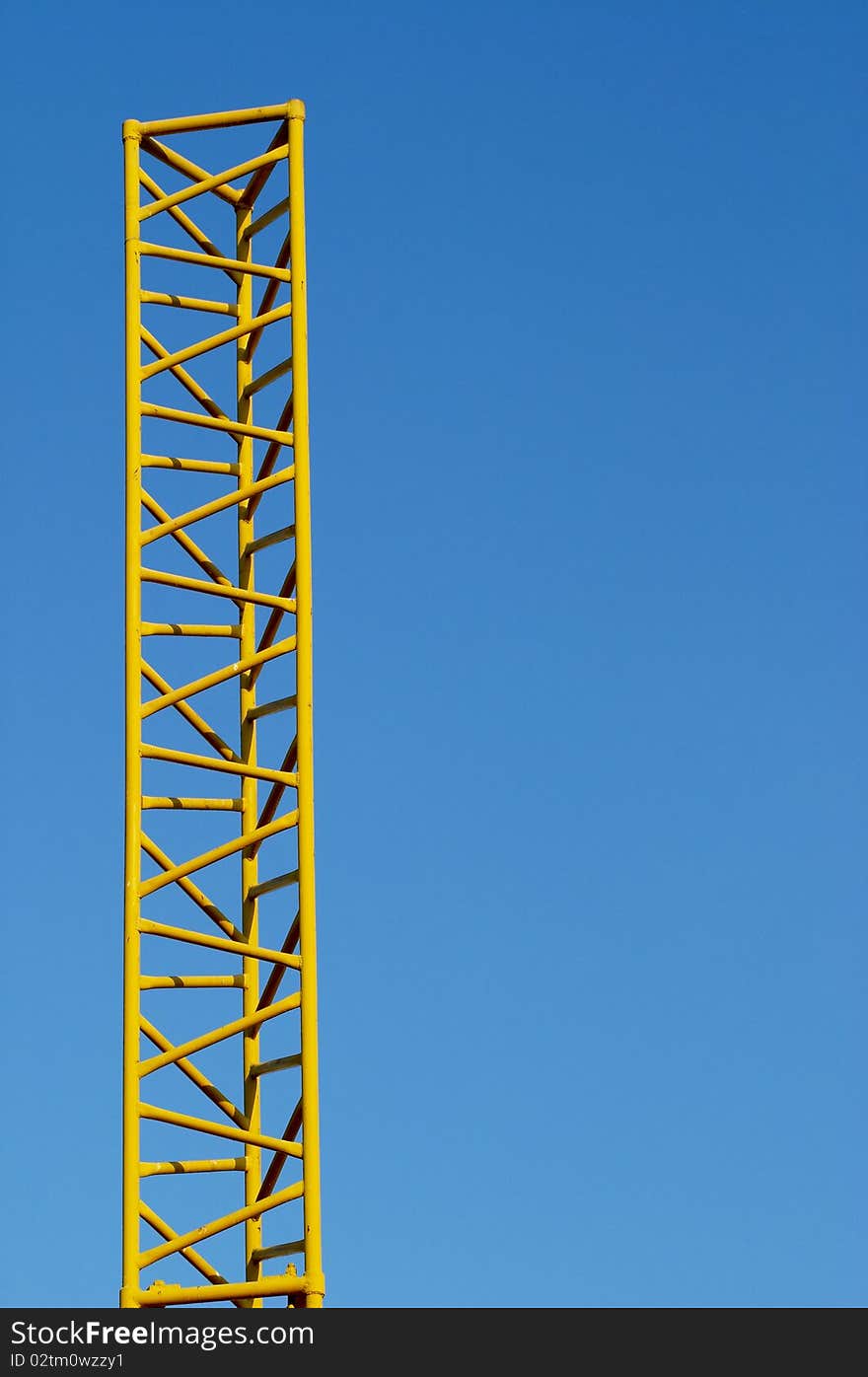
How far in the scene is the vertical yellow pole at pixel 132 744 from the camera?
712 inches

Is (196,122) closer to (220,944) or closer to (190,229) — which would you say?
(190,229)

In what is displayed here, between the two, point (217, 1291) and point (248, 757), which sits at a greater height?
point (248, 757)

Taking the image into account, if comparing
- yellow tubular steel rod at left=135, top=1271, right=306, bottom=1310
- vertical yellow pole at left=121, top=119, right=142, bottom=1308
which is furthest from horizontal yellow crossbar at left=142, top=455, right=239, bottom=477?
yellow tubular steel rod at left=135, top=1271, right=306, bottom=1310

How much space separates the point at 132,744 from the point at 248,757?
1433 millimetres

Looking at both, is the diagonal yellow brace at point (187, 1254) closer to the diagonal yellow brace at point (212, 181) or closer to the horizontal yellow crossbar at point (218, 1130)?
the horizontal yellow crossbar at point (218, 1130)

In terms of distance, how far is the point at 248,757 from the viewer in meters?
20.4

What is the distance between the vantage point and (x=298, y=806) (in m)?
19.5

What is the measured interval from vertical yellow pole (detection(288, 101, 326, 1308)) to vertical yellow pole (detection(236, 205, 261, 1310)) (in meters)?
0.65

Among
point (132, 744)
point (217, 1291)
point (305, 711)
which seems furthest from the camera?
point (305, 711)

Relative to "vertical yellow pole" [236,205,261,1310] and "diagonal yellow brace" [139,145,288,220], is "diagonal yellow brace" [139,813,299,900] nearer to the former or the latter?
"vertical yellow pole" [236,205,261,1310]

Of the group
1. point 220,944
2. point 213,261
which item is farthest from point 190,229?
point 220,944

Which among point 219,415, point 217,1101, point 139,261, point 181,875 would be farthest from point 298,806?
point 139,261

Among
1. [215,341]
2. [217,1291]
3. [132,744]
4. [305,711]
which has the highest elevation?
[215,341]
